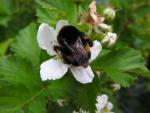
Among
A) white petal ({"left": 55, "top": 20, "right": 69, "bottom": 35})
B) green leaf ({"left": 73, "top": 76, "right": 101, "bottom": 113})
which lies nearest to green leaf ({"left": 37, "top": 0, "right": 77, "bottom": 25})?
white petal ({"left": 55, "top": 20, "right": 69, "bottom": 35})

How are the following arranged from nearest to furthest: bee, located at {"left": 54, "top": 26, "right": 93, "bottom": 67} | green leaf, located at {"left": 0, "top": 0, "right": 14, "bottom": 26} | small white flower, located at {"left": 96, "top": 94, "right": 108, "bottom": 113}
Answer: bee, located at {"left": 54, "top": 26, "right": 93, "bottom": 67} → small white flower, located at {"left": 96, "top": 94, "right": 108, "bottom": 113} → green leaf, located at {"left": 0, "top": 0, "right": 14, "bottom": 26}

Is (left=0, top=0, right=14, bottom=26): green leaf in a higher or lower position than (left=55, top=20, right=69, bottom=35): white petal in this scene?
lower

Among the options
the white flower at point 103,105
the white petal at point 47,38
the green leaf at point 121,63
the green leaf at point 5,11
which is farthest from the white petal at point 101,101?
the green leaf at point 5,11

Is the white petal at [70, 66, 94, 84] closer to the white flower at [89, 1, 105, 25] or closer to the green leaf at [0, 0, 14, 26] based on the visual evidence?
the white flower at [89, 1, 105, 25]

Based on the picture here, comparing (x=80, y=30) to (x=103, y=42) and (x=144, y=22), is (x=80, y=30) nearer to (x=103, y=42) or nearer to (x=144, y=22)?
(x=103, y=42)

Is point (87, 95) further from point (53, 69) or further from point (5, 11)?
point (5, 11)

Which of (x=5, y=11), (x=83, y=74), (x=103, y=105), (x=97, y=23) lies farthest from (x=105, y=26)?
(x=5, y=11)
